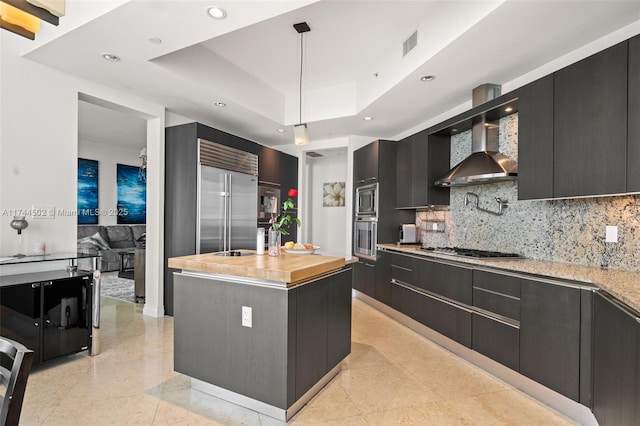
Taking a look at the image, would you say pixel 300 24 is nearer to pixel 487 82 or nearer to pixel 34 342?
pixel 487 82

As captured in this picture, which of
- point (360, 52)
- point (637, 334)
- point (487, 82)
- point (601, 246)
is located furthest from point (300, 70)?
point (637, 334)

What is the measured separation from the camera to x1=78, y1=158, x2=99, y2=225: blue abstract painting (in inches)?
282

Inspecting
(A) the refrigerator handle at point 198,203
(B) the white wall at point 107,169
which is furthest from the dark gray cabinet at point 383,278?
(B) the white wall at point 107,169

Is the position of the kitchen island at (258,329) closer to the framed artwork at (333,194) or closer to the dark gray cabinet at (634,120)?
the dark gray cabinet at (634,120)

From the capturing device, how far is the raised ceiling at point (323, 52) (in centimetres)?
233

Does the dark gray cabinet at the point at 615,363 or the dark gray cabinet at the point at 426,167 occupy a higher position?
the dark gray cabinet at the point at 426,167

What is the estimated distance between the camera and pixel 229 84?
13.5 feet

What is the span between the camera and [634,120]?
204cm

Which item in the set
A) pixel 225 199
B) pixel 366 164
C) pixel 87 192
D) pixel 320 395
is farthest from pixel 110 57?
pixel 87 192

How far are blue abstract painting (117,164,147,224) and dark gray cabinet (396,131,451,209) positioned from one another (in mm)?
6497

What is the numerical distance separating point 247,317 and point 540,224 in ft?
8.64

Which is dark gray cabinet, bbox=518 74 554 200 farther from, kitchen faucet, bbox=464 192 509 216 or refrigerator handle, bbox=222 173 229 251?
refrigerator handle, bbox=222 173 229 251

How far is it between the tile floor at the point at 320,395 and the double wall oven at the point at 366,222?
184 cm

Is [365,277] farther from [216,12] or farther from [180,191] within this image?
[216,12]
